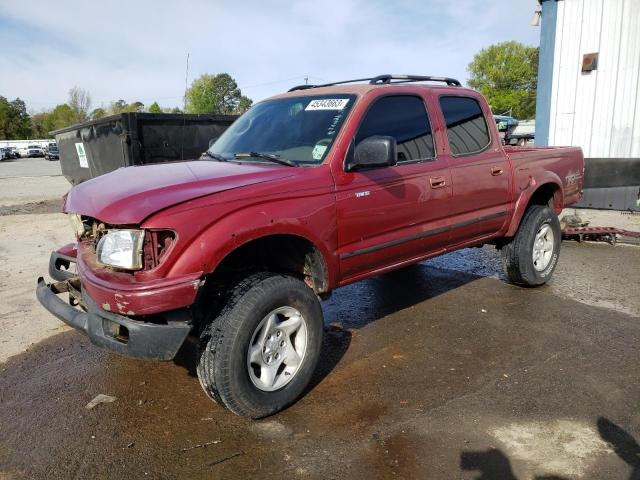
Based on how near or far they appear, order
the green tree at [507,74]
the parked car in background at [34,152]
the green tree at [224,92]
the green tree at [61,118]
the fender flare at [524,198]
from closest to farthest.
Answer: the fender flare at [524,198] < the parked car in background at [34,152] < the green tree at [507,74] < the green tree at [224,92] < the green tree at [61,118]

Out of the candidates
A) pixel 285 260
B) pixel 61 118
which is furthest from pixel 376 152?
pixel 61 118

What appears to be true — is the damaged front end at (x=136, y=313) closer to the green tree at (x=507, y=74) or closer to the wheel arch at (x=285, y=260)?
the wheel arch at (x=285, y=260)

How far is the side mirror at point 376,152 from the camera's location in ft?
10.5

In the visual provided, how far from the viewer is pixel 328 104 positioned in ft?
12.3

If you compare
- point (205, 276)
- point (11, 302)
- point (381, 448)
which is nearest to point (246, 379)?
point (205, 276)

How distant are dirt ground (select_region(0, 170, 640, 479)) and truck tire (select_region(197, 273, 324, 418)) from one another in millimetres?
193

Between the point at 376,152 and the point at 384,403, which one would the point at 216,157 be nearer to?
the point at 376,152

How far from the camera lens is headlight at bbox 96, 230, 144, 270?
8.52 ft

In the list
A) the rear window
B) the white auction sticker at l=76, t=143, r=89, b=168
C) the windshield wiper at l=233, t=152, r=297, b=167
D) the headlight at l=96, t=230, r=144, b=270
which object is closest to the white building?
the rear window

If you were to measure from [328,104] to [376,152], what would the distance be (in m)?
0.74

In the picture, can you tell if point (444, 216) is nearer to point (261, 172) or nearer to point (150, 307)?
point (261, 172)

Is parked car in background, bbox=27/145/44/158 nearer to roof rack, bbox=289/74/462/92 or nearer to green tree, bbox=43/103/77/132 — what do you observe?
green tree, bbox=43/103/77/132

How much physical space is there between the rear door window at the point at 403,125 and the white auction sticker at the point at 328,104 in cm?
20

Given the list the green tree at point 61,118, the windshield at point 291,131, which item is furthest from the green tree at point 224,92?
the windshield at point 291,131
